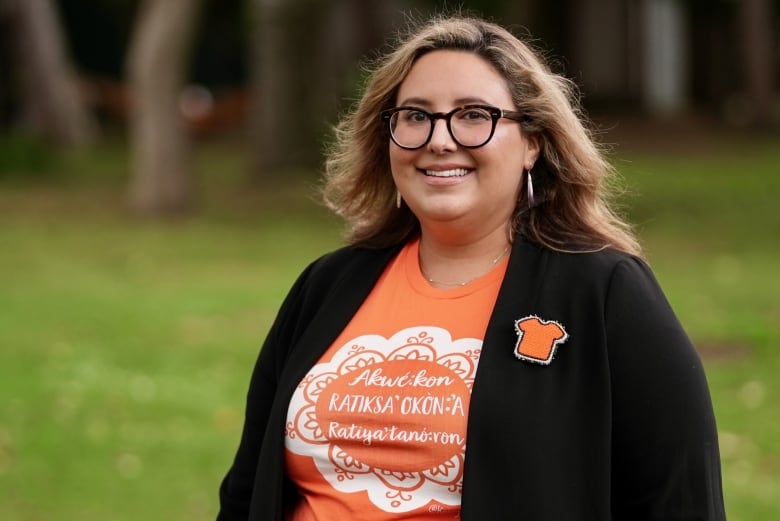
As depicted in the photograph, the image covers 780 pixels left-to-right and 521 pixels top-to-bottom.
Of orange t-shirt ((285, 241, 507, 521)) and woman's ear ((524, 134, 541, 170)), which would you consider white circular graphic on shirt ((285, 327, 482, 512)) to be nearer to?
orange t-shirt ((285, 241, 507, 521))

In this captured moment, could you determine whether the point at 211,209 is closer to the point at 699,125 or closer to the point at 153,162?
the point at 153,162

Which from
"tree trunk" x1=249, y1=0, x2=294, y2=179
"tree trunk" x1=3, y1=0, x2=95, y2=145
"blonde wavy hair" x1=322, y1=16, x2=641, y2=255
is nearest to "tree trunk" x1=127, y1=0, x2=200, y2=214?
"tree trunk" x1=249, y1=0, x2=294, y2=179

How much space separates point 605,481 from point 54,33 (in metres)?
27.3

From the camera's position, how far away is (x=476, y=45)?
9.90ft

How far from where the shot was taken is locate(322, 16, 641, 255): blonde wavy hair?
9.92 ft

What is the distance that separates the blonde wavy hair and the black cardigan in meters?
0.20

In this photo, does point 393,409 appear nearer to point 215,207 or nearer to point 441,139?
point 441,139

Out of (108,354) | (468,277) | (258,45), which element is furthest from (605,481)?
(258,45)

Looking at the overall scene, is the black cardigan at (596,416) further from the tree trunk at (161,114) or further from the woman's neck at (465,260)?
the tree trunk at (161,114)

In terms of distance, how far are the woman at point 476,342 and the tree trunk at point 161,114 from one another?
14.9 metres

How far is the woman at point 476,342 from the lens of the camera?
2695 mm

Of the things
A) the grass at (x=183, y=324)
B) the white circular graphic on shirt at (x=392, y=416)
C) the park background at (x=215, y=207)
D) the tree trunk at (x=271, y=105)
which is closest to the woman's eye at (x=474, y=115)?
the white circular graphic on shirt at (x=392, y=416)

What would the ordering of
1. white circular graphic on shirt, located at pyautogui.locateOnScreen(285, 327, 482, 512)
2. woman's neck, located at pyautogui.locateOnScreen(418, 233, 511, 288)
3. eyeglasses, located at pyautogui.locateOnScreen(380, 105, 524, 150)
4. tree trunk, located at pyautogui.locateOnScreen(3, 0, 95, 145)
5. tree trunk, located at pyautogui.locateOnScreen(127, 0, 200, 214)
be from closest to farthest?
1. white circular graphic on shirt, located at pyautogui.locateOnScreen(285, 327, 482, 512)
2. eyeglasses, located at pyautogui.locateOnScreen(380, 105, 524, 150)
3. woman's neck, located at pyautogui.locateOnScreen(418, 233, 511, 288)
4. tree trunk, located at pyautogui.locateOnScreen(127, 0, 200, 214)
5. tree trunk, located at pyautogui.locateOnScreen(3, 0, 95, 145)

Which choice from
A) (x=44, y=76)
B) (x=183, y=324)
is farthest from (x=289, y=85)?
(x=183, y=324)
